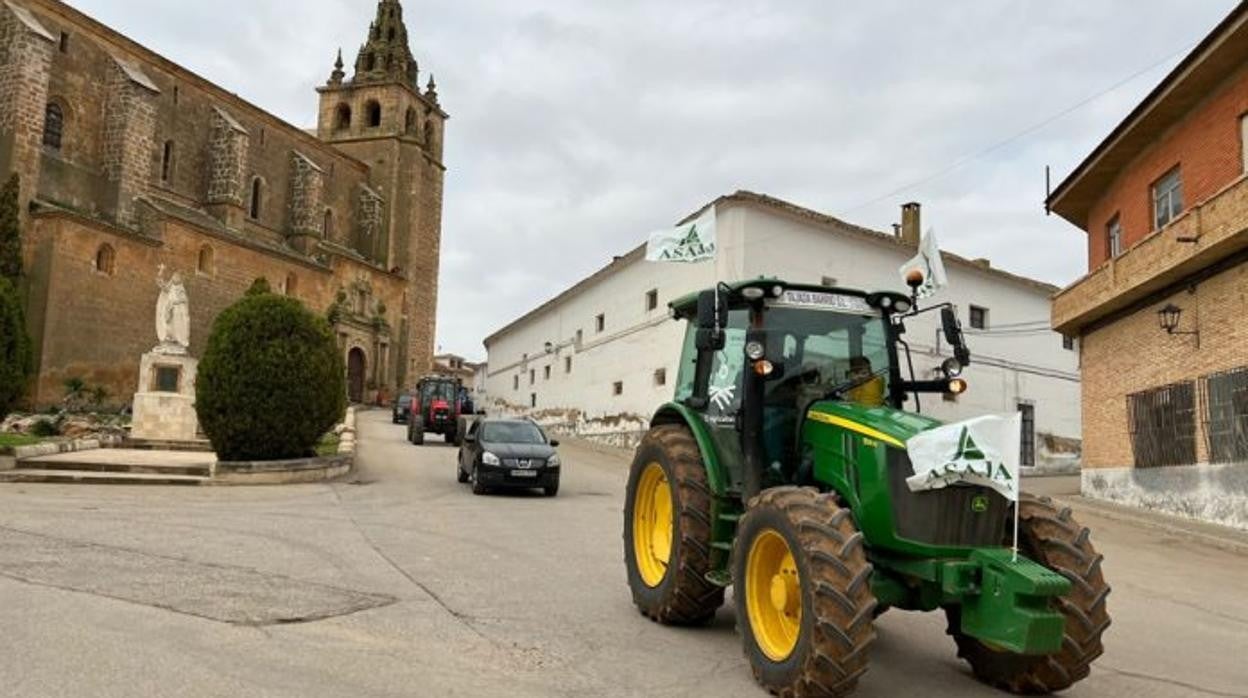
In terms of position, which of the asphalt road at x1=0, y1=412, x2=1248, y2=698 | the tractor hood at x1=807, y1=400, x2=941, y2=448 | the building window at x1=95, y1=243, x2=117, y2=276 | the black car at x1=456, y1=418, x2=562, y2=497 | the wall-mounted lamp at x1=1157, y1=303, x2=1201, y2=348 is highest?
the building window at x1=95, y1=243, x2=117, y2=276

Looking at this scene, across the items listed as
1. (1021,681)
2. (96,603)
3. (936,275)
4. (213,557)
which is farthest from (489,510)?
(1021,681)

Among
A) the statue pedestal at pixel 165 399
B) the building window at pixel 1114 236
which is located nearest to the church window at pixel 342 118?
the statue pedestal at pixel 165 399

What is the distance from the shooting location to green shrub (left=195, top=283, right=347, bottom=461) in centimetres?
A: 1609

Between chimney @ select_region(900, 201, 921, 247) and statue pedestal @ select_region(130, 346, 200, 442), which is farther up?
chimney @ select_region(900, 201, 921, 247)

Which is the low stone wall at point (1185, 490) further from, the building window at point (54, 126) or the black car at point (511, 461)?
the building window at point (54, 126)

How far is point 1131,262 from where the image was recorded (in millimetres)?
16703

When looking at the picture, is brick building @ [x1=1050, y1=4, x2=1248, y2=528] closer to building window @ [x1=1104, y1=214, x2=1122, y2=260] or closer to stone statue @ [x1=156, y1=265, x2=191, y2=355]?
building window @ [x1=1104, y1=214, x2=1122, y2=260]

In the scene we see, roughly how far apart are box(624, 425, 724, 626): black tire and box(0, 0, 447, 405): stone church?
30234 mm

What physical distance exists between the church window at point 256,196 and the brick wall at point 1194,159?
39.4 metres

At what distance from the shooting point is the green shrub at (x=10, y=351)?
16031 millimetres

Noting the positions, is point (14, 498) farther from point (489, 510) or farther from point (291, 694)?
point (291, 694)

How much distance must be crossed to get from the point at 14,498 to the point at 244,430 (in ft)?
13.8

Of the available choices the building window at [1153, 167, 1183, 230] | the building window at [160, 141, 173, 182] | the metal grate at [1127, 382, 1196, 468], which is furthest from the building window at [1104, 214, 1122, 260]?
the building window at [160, 141, 173, 182]

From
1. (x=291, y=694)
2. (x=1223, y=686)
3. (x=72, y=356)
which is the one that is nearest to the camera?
(x=291, y=694)
